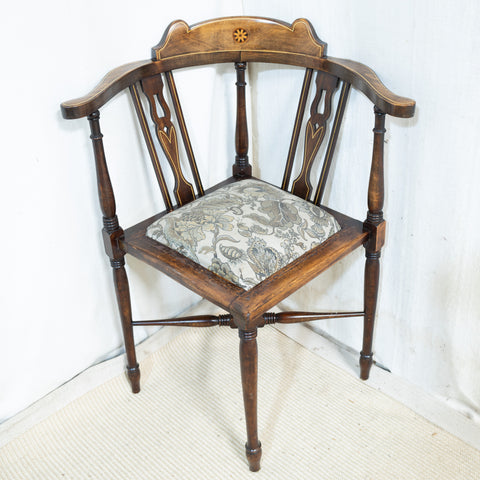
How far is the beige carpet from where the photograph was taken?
1183 mm

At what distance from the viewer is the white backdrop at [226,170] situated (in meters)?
1.05

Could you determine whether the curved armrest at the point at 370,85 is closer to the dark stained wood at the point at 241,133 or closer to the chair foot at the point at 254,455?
the dark stained wood at the point at 241,133

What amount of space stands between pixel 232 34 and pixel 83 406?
967 millimetres

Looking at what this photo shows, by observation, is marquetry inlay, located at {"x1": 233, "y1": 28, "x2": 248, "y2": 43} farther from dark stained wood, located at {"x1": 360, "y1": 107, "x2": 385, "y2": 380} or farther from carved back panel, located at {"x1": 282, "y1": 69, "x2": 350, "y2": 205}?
dark stained wood, located at {"x1": 360, "y1": 107, "x2": 385, "y2": 380}

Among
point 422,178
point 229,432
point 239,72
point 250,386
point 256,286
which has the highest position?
point 239,72

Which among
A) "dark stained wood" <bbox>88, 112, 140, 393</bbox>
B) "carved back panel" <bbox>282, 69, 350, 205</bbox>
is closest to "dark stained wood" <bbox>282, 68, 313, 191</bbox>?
"carved back panel" <bbox>282, 69, 350, 205</bbox>

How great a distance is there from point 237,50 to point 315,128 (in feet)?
0.86

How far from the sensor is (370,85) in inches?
40.8

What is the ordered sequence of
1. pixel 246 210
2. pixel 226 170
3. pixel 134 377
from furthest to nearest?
pixel 226 170 → pixel 134 377 → pixel 246 210

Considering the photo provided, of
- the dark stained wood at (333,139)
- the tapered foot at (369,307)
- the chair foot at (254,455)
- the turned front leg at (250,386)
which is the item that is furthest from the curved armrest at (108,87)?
the chair foot at (254,455)

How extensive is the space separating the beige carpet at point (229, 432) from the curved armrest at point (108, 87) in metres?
0.73

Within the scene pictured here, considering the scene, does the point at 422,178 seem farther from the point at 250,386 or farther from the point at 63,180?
the point at 63,180

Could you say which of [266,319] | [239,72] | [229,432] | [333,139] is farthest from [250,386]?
[239,72]

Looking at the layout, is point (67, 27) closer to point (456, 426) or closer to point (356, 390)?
point (356, 390)
